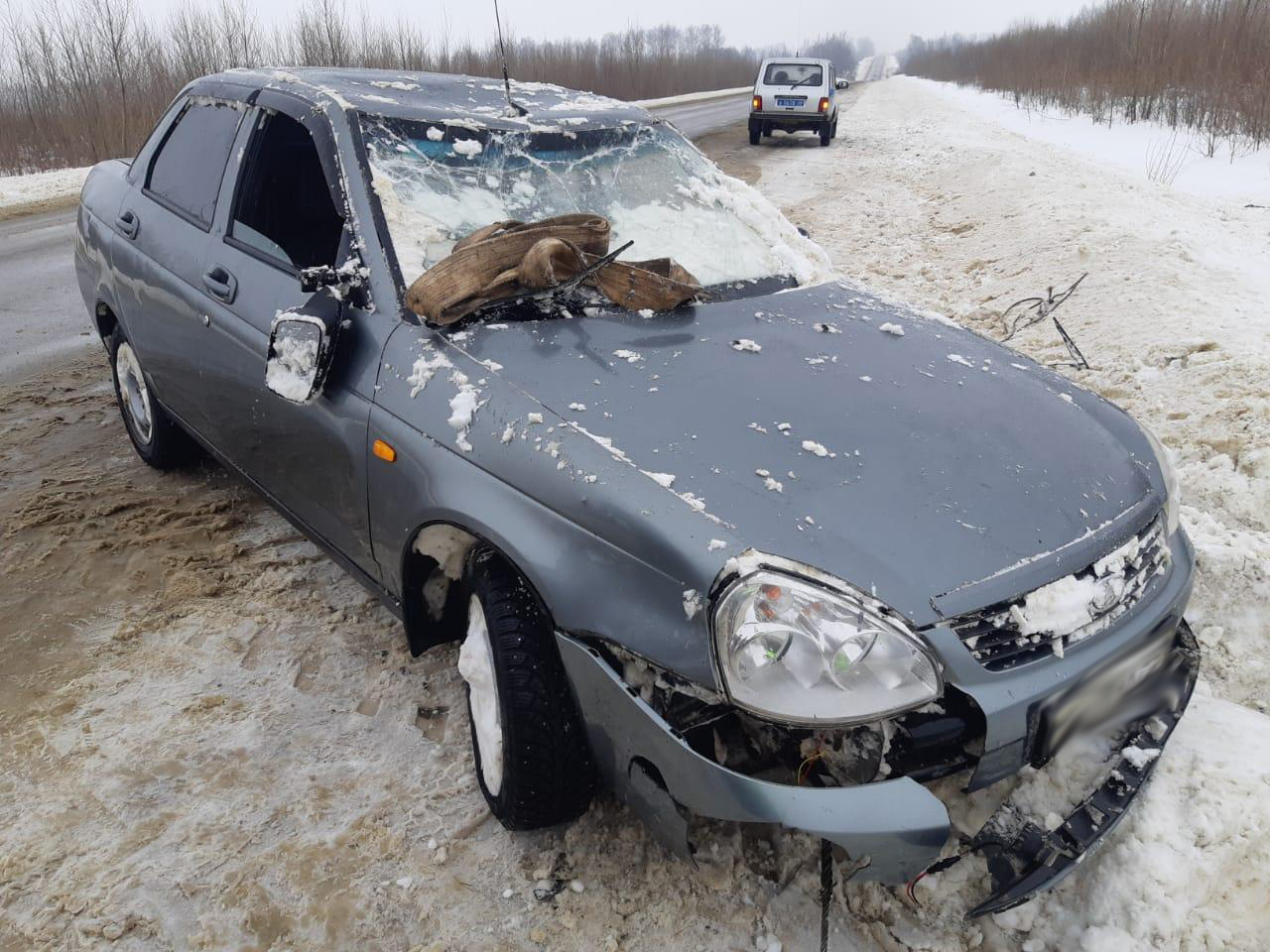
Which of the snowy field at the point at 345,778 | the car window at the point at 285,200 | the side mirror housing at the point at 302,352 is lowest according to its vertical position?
the snowy field at the point at 345,778

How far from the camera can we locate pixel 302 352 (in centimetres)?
244

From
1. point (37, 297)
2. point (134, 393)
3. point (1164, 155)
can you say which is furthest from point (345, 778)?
point (1164, 155)

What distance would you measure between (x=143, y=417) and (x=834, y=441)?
3.41 metres

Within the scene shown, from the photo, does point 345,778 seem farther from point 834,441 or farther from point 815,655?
point 834,441

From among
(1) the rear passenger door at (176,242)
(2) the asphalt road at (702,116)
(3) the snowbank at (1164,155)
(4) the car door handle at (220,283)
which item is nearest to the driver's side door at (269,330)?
(4) the car door handle at (220,283)

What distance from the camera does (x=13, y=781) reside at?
2.38 meters

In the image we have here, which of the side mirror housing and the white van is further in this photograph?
the white van

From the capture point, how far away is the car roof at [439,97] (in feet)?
9.51

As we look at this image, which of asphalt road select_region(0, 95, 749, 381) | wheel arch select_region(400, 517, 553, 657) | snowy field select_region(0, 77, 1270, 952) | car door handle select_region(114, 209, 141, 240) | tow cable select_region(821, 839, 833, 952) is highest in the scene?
car door handle select_region(114, 209, 141, 240)

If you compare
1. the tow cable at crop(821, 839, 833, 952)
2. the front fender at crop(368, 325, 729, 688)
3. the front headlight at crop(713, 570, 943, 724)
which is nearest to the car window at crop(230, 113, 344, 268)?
the front fender at crop(368, 325, 729, 688)

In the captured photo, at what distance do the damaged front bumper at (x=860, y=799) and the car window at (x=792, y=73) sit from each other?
17957 millimetres

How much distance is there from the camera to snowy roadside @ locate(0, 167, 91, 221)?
41.7 feet

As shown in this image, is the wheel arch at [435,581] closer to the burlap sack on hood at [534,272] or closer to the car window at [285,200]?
the burlap sack on hood at [534,272]

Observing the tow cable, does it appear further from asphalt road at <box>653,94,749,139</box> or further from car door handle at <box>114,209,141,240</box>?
asphalt road at <box>653,94,749,139</box>
